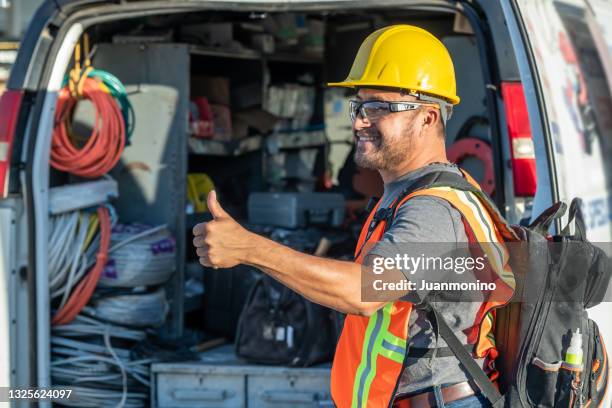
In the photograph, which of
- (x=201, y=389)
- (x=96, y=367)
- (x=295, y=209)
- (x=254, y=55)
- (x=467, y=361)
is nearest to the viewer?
(x=467, y=361)

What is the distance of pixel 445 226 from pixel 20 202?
2.33 m

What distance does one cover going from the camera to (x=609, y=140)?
484 centimetres

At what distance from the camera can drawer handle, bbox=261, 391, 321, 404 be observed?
437cm

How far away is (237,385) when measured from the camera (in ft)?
14.6

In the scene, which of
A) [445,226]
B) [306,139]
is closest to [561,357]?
[445,226]

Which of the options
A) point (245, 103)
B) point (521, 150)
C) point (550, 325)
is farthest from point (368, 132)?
point (245, 103)

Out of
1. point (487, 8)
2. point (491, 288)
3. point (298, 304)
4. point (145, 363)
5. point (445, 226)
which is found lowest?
point (145, 363)

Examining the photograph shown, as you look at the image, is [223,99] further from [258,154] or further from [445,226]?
[445,226]

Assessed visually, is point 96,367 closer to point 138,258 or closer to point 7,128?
point 138,258

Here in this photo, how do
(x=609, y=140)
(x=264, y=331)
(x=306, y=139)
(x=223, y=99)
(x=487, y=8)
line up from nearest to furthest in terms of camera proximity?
(x=487, y=8) → (x=264, y=331) → (x=609, y=140) → (x=223, y=99) → (x=306, y=139)

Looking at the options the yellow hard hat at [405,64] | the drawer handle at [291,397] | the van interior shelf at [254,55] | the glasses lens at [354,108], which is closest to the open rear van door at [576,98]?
the yellow hard hat at [405,64]

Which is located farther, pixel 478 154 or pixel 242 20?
pixel 242 20

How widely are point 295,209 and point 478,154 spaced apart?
117 centimetres

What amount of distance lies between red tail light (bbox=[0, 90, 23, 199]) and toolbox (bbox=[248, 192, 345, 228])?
5.89ft
